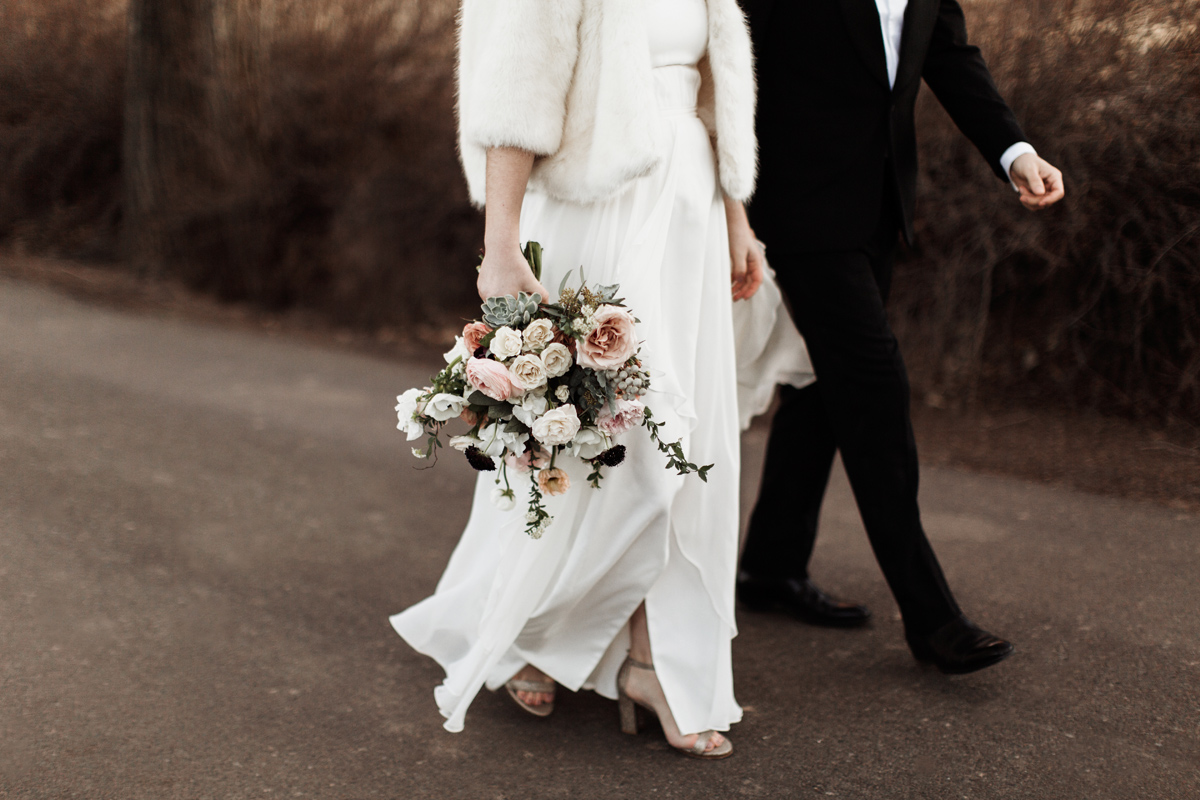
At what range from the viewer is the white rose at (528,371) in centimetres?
202

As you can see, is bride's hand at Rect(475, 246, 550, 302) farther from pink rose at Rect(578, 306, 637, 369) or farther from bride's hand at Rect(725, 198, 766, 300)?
bride's hand at Rect(725, 198, 766, 300)

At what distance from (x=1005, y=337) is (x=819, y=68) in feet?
10.7

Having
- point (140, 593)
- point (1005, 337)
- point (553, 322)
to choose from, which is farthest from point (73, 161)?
point (553, 322)

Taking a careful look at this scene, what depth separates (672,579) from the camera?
2.47 meters

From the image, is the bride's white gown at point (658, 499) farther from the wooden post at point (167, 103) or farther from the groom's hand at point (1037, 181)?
the wooden post at point (167, 103)

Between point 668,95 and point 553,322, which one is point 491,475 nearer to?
point 553,322

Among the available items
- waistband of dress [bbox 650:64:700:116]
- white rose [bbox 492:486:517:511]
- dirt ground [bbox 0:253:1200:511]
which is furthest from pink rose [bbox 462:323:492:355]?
dirt ground [bbox 0:253:1200:511]

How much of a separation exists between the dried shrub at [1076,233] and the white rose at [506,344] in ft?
12.4

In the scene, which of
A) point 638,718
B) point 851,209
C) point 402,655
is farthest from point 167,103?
point 638,718

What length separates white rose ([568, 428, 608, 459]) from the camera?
6.89 ft

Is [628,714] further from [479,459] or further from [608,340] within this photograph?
→ [608,340]

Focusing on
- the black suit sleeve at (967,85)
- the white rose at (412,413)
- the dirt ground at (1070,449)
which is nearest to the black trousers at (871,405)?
the black suit sleeve at (967,85)

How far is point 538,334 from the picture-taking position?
2.04 metres

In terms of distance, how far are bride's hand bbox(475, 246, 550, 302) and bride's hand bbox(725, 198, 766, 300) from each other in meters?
0.63
